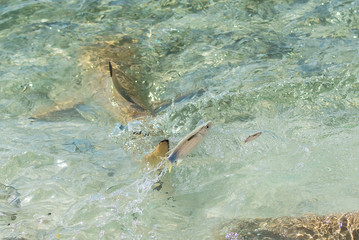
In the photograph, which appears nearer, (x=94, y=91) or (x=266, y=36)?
(x=94, y=91)

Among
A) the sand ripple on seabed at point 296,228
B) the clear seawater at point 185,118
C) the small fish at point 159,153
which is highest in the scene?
the small fish at point 159,153

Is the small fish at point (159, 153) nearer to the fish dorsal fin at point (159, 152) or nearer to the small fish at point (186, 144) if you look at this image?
the fish dorsal fin at point (159, 152)

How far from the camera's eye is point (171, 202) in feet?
9.23

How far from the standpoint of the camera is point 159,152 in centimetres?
271

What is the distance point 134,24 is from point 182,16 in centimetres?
68

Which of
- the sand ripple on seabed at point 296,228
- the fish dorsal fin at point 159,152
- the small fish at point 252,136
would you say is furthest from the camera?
the small fish at point 252,136

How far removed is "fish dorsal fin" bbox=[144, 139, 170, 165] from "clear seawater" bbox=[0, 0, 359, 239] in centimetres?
11

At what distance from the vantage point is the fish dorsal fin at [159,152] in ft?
8.61

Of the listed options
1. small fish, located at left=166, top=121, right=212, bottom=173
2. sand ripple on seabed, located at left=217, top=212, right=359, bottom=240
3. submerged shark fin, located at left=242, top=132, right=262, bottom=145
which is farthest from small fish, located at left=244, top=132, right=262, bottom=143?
small fish, located at left=166, top=121, right=212, bottom=173

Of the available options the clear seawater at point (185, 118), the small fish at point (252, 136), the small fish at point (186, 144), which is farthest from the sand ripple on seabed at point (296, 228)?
the small fish at point (252, 136)

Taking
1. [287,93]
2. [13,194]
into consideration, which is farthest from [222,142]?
[13,194]

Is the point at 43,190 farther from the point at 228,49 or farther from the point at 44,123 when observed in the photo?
the point at 228,49

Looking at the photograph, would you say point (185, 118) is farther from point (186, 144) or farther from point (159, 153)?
point (186, 144)

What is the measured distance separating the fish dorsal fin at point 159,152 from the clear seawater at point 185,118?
11 cm
